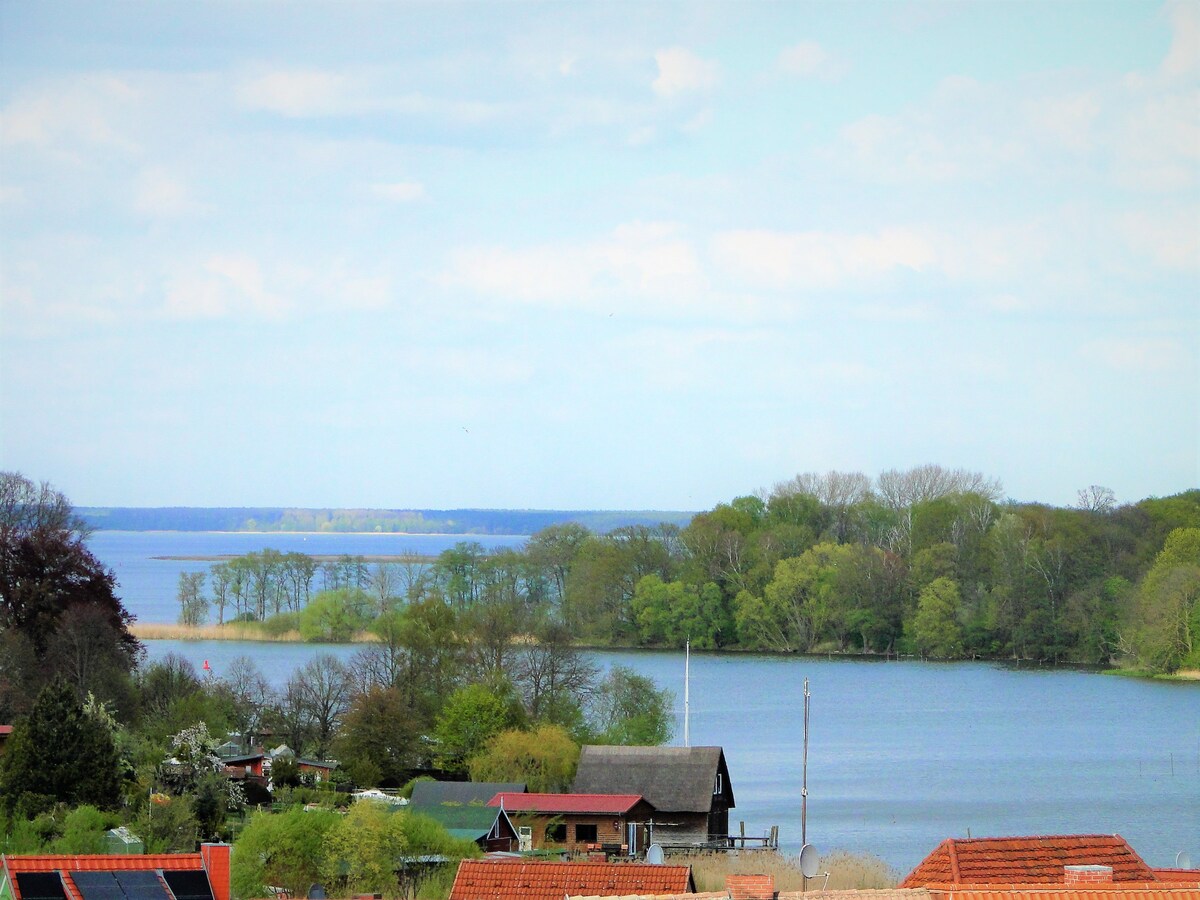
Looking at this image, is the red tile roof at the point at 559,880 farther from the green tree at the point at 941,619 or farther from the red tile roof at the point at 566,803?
the green tree at the point at 941,619

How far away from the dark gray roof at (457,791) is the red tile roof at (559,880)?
54.5 feet

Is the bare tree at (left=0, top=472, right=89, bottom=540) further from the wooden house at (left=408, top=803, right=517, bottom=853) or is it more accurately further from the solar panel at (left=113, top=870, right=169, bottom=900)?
the solar panel at (left=113, top=870, right=169, bottom=900)

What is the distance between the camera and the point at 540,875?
17.8 meters

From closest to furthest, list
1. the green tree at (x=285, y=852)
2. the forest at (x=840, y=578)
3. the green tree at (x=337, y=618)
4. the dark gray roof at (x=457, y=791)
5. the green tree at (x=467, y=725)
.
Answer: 1. the green tree at (x=285, y=852)
2. the dark gray roof at (x=457, y=791)
3. the green tree at (x=467, y=725)
4. the forest at (x=840, y=578)
5. the green tree at (x=337, y=618)

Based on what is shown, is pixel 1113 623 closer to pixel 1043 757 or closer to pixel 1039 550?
pixel 1039 550

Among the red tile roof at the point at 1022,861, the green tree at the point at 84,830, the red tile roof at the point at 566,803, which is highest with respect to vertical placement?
the red tile roof at the point at 1022,861

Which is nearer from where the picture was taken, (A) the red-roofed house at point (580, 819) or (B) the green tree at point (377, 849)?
(B) the green tree at point (377, 849)

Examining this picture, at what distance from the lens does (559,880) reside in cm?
1753

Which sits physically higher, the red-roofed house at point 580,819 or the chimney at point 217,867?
the chimney at point 217,867

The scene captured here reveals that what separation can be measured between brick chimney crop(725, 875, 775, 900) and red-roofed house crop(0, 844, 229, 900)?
5780 mm

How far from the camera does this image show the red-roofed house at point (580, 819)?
3344cm

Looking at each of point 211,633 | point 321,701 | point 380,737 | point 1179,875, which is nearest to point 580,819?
point 380,737

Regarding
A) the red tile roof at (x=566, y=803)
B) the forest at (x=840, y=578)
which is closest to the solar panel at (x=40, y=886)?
the red tile roof at (x=566, y=803)

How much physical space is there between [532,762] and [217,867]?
21.4m
